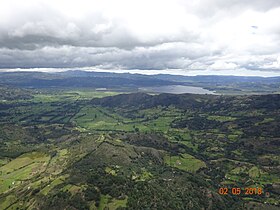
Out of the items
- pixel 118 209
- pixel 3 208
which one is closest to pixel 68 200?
pixel 118 209

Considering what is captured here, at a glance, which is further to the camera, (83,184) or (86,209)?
(83,184)

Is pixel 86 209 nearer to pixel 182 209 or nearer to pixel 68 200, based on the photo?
pixel 68 200

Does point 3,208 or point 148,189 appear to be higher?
point 148,189

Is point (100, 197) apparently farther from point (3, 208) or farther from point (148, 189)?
point (3, 208)

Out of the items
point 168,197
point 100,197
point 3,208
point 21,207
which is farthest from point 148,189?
point 3,208

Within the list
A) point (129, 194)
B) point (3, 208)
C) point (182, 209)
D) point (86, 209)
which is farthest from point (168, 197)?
point (3, 208)

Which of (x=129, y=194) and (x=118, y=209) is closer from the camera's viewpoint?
(x=118, y=209)

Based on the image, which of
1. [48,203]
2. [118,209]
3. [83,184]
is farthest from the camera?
[83,184]

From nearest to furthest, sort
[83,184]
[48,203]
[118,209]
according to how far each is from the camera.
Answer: [118,209] < [48,203] < [83,184]
